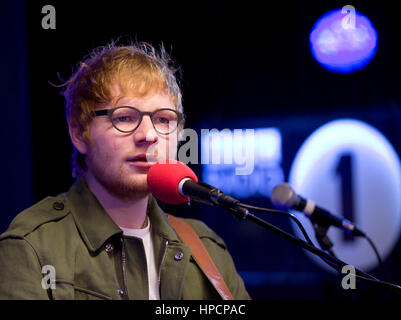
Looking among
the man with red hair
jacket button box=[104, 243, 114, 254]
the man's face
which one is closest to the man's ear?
the man with red hair

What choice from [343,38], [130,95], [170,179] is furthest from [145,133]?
[343,38]

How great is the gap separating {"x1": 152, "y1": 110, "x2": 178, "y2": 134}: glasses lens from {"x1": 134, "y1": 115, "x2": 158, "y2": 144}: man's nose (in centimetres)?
6

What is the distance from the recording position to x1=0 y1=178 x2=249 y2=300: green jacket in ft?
5.47

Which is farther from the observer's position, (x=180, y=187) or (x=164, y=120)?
(x=164, y=120)

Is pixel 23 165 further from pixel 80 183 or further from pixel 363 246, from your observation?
pixel 363 246

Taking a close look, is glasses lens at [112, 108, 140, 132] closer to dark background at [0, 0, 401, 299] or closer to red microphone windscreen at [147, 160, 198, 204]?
red microphone windscreen at [147, 160, 198, 204]

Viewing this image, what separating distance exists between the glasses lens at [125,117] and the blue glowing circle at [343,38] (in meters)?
2.56

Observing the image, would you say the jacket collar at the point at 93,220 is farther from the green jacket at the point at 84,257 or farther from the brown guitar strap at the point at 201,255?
the brown guitar strap at the point at 201,255

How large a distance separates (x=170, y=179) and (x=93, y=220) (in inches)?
23.6

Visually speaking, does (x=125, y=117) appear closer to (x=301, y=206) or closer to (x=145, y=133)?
(x=145, y=133)

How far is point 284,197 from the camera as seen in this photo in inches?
73.3

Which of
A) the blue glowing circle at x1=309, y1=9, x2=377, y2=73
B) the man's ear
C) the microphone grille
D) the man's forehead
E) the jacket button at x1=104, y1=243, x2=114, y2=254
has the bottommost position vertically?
the jacket button at x1=104, y1=243, x2=114, y2=254

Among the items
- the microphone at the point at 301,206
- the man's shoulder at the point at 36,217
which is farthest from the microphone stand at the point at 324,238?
the man's shoulder at the point at 36,217
